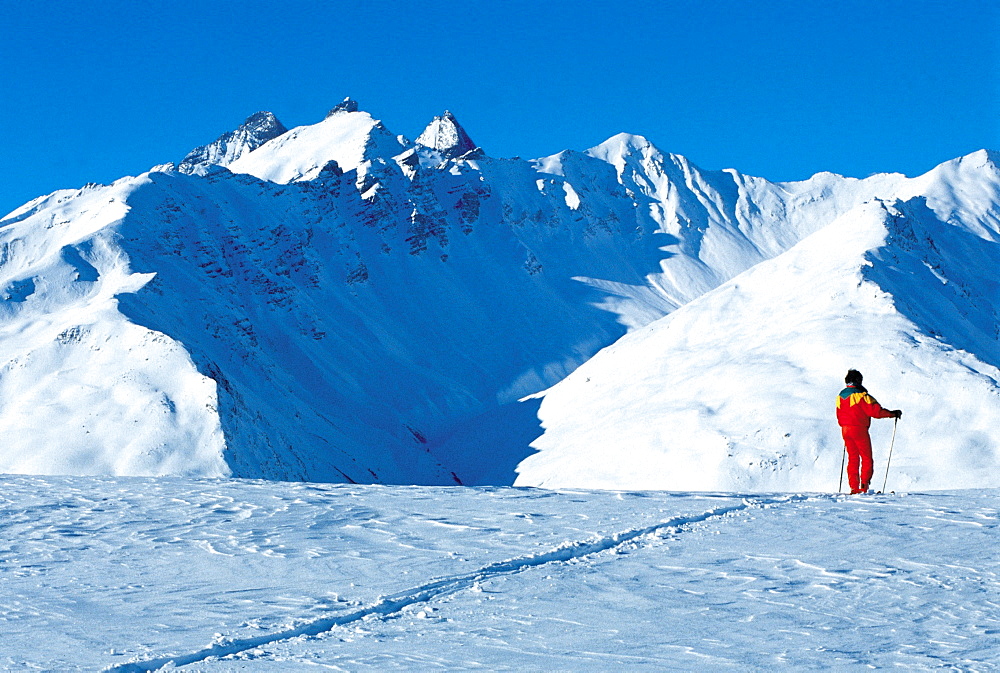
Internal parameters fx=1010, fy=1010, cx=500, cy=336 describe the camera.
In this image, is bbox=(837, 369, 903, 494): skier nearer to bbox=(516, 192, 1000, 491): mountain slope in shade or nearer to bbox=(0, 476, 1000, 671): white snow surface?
bbox=(0, 476, 1000, 671): white snow surface

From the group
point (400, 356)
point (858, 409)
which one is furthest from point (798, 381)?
point (400, 356)

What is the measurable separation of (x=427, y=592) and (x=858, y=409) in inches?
393

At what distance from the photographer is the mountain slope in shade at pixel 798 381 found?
49.8 m

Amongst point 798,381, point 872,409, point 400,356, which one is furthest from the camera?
point 400,356

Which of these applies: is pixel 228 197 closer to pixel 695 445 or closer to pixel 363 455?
pixel 363 455

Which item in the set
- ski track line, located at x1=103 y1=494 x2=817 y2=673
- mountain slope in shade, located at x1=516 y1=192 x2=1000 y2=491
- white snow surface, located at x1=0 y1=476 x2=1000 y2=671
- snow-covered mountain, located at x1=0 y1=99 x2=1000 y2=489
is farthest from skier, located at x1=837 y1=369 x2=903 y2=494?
snow-covered mountain, located at x1=0 y1=99 x2=1000 y2=489

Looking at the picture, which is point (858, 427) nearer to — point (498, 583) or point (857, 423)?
point (857, 423)

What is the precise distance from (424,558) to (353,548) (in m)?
1.05

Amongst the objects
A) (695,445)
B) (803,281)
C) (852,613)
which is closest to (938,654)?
(852,613)

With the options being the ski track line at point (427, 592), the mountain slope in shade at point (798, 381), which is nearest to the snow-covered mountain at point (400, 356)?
the mountain slope in shade at point (798, 381)

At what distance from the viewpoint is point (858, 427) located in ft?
54.5

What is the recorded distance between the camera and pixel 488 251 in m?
194

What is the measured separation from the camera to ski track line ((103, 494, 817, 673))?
7.50 metres

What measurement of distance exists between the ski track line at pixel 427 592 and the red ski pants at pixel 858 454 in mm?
4173
